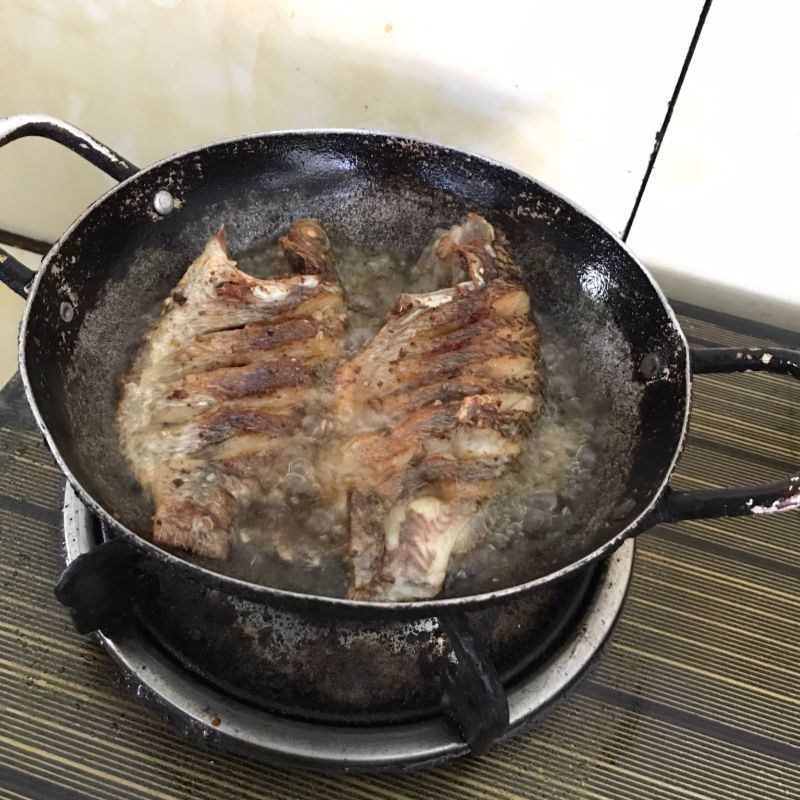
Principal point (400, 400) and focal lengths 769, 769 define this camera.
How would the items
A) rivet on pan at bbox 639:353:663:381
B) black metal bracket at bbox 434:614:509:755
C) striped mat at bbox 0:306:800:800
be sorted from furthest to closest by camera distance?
rivet on pan at bbox 639:353:663:381, striped mat at bbox 0:306:800:800, black metal bracket at bbox 434:614:509:755

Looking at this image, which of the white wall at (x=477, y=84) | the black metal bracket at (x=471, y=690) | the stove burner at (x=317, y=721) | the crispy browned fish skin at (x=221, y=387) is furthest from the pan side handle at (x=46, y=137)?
the black metal bracket at (x=471, y=690)

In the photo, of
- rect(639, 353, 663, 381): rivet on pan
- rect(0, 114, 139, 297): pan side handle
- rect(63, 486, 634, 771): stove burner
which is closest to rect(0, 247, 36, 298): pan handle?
rect(0, 114, 139, 297): pan side handle

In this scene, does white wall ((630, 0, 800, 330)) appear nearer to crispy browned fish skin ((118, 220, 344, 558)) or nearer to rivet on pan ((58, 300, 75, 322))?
crispy browned fish skin ((118, 220, 344, 558))

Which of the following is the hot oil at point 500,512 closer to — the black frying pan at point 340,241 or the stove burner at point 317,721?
the black frying pan at point 340,241

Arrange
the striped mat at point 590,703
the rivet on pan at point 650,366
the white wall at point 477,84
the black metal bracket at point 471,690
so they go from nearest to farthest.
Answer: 1. the black metal bracket at point 471,690
2. the striped mat at point 590,703
3. the rivet on pan at point 650,366
4. the white wall at point 477,84

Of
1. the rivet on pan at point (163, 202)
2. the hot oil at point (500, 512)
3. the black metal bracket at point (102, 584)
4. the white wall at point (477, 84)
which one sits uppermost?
the white wall at point (477, 84)

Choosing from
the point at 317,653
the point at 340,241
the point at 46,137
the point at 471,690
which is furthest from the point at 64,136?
the point at 471,690

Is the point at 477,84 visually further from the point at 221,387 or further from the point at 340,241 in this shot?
the point at 221,387
